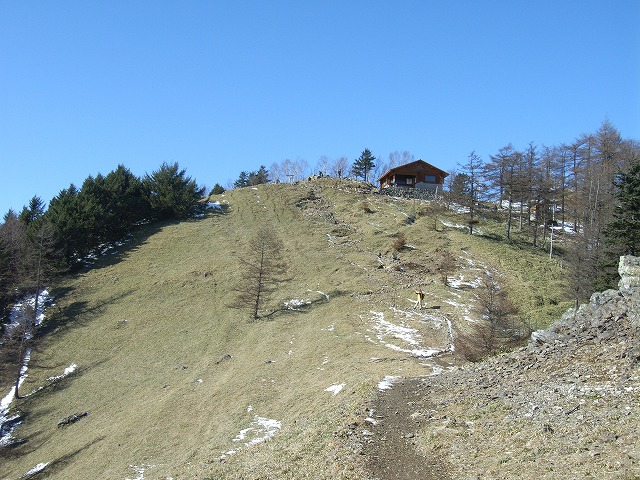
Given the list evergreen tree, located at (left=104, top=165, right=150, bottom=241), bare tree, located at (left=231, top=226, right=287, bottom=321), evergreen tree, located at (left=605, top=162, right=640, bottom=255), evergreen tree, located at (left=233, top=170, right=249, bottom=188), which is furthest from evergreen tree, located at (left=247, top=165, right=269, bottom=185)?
evergreen tree, located at (left=605, top=162, right=640, bottom=255)

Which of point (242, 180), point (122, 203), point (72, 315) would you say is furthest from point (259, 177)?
point (72, 315)

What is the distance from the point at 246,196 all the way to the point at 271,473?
74.7 m

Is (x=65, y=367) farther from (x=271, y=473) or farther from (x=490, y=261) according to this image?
(x=490, y=261)

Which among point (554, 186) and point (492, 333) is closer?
point (492, 333)

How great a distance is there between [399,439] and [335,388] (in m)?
8.61

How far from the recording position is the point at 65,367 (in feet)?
123

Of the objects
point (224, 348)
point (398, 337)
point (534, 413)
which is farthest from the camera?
point (224, 348)

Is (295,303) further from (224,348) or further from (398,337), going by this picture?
(398,337)

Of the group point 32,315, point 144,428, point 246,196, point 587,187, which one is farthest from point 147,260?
point 587,187

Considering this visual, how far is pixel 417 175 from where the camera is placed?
88.8m

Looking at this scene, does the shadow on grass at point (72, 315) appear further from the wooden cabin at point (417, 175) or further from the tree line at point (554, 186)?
the wooden cabin at point (417, 175)

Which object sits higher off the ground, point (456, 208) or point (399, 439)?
point (456, 208)

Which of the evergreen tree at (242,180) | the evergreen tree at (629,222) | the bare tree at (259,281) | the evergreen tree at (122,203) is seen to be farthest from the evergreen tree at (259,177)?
the evergreen tree at (629,222)

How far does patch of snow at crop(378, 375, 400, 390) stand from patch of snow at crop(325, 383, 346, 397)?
2.07 metres
